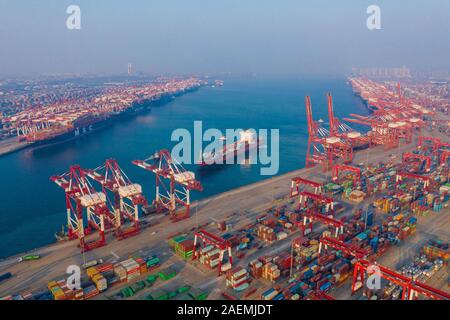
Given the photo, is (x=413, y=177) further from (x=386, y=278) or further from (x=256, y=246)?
(x=386, y=278)

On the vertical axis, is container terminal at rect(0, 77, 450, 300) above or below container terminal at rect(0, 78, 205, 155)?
below

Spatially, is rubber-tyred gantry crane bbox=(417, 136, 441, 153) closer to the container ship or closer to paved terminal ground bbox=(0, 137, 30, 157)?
the container ship

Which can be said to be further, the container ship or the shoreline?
the shoreline

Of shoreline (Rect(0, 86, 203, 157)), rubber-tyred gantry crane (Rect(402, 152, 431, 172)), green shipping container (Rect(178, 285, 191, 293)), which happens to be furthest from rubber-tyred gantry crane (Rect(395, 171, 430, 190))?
shoreline (Rect(0, 86, 203, 157))

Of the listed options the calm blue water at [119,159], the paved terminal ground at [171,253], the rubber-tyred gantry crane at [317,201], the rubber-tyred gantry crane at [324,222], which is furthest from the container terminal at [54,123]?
the rubber-tyred gantry crane at [324,222]

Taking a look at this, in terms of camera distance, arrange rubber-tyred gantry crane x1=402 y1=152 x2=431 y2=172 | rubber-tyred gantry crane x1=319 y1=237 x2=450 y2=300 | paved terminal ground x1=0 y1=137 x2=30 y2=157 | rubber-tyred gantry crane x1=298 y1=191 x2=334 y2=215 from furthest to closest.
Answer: paved terminal ground x1=0 y1=137 x2=30 y2=157 < rubber-tyred gantry crane x1=402 y1=152 x2=431 y2=172 < rubber-tyred gantry crane x1=298 y1=191 x2=334 y2=215 < rubber-tyred gantry crane x1=319 y1=237 x2=450 y2=300

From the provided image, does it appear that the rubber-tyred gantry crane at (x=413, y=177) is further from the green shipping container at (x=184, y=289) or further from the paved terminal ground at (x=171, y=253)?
the green shipping container at (x=184, y=289)

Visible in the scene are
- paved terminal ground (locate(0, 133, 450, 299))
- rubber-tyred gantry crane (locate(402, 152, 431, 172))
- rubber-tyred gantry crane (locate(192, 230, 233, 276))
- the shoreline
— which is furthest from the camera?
the shoreline
